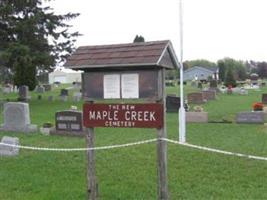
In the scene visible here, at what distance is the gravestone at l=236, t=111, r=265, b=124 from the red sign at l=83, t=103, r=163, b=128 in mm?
12323

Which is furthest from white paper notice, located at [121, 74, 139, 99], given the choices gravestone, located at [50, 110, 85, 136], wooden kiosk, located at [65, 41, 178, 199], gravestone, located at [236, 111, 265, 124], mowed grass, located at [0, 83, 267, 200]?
gravestone, located at [236, 111, 265, 124]

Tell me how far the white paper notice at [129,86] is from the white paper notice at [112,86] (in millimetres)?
78

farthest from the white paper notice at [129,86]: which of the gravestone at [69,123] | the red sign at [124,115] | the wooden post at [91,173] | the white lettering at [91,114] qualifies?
the gravestone at [69,123]

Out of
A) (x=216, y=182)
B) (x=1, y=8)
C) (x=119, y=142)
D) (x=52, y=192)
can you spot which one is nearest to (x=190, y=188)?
(x=216, y=182)

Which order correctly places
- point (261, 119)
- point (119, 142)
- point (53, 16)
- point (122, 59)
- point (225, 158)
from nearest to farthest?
point (122, 59) → point (225, 158) → point (119, 142) → point (261, 119) → point (53, 16)

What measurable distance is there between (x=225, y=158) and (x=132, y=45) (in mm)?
4131

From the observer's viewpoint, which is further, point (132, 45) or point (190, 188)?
point (190, 188)

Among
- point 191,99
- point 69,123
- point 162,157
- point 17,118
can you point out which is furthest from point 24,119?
point 191,99

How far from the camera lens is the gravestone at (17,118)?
15938mm

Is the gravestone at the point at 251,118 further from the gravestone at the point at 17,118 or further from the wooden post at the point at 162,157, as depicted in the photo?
the wooden post at the point at 162,157

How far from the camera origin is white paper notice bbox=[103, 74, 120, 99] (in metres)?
6.74

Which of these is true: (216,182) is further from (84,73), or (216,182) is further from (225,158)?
(84,73)

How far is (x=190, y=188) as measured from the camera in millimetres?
7582

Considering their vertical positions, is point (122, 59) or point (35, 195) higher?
point (122, 59)
